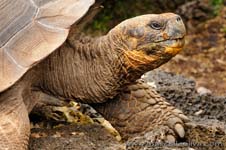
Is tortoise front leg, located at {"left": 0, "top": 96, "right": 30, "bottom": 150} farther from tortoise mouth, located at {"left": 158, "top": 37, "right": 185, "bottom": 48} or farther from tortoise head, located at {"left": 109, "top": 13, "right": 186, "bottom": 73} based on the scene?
tortoise mouth, located at {"left": 158, "top": 37, "right": 185, "bottom": 48}

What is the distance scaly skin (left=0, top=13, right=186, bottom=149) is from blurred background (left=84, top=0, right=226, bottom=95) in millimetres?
4513

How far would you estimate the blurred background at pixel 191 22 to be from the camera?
26.7ft

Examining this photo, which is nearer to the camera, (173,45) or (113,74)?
(173,45)

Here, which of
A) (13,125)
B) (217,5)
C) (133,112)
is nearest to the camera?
(13,125)

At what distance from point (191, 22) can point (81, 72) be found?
5.69 metres

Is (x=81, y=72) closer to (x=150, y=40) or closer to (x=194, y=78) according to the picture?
(x=150, y=40)

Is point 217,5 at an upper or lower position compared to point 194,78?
upper

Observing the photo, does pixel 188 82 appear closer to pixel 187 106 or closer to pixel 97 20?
pixel 187 106

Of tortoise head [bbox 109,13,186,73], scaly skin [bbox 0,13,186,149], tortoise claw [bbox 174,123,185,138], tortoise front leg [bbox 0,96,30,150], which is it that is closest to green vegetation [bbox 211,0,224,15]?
scaly skin [bbox 0,13,186,149]

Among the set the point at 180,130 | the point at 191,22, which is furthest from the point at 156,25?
the point at 191,22

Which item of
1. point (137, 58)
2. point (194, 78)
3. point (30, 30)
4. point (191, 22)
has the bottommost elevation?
point (194, 78)

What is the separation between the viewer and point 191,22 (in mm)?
8820

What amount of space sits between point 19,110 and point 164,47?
792mm

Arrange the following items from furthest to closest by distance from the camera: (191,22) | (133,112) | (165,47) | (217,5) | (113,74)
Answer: (217,5) < (191,22) < (133,112) < (113,74) < (165,47)
